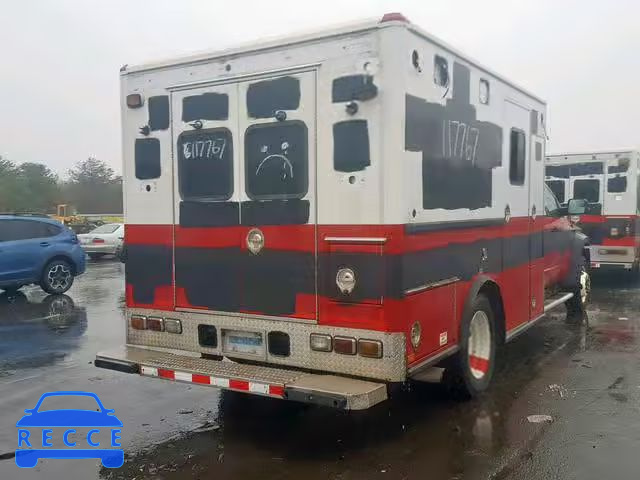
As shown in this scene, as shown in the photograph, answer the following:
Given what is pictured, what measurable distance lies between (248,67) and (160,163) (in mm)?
1178

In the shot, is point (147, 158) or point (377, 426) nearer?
point (377, 426)

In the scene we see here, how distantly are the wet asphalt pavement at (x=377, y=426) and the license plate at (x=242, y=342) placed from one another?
0.67 metres

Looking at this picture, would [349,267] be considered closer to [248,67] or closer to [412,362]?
[412,362]

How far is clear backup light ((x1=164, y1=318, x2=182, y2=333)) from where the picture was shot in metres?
5.33

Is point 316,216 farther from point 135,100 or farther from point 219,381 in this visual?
point 135,100

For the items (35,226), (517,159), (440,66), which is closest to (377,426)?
(440,66)

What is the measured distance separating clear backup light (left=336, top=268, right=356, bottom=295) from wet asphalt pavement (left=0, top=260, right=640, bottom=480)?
1212mm

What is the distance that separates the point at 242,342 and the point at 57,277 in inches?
359

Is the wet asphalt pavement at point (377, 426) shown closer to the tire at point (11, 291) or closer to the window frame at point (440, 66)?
the window frame at point (440, 66)

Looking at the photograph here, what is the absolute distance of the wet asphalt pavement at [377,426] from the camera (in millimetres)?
4391

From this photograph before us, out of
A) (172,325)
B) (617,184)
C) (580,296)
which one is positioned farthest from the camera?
(617,184)

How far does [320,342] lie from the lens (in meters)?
4.64

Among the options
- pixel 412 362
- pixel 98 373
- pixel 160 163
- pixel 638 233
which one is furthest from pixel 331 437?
pixel 638 233

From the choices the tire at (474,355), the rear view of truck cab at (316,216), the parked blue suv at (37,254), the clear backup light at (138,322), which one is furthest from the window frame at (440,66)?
the parked blue suv at (37,254)
